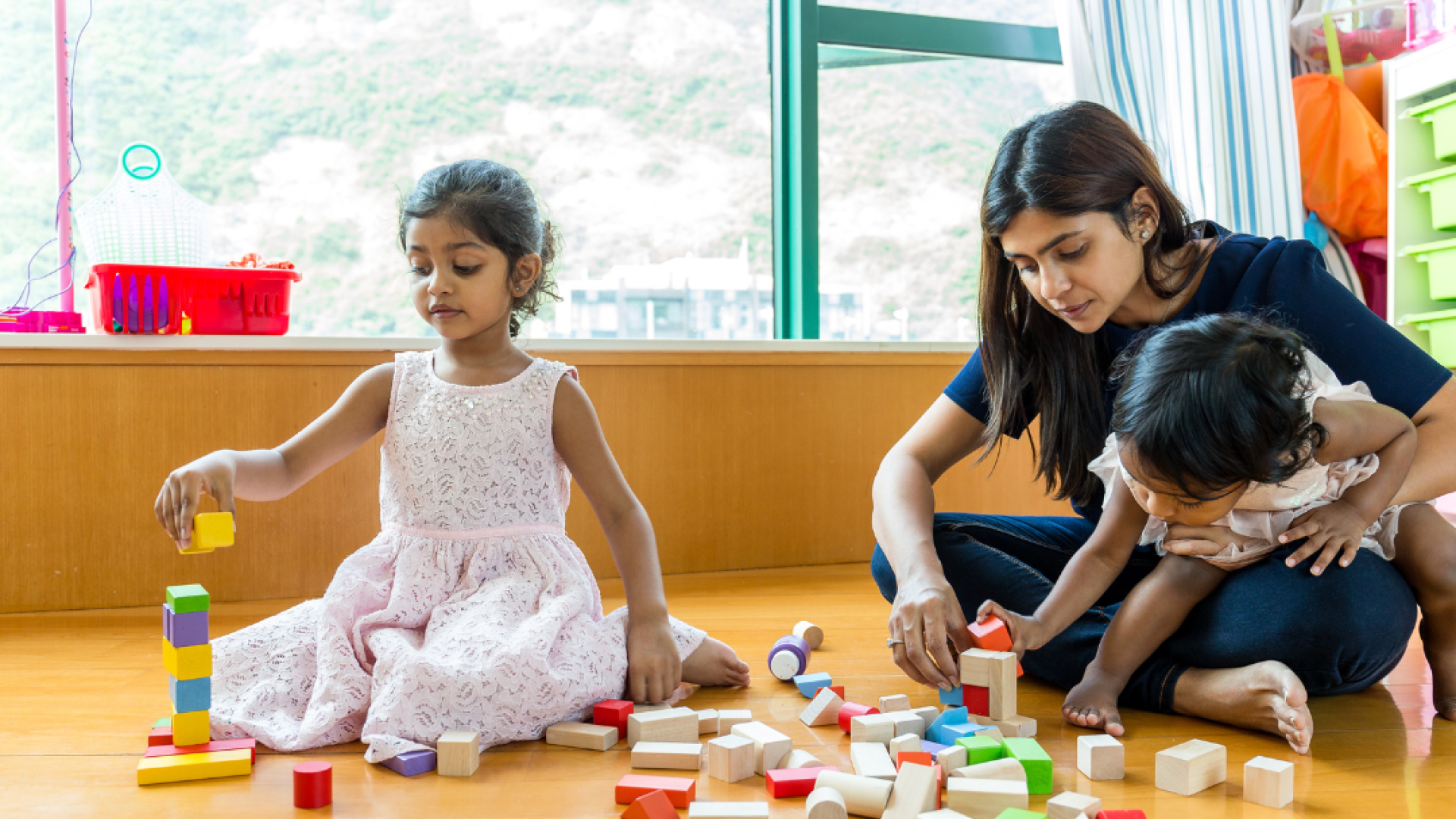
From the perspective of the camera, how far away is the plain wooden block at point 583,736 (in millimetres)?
1075

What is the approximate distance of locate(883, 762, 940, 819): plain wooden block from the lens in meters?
0.88

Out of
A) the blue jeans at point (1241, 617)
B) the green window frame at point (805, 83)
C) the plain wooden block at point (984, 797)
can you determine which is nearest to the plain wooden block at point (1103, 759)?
the plain wooden block at point (984, 797)

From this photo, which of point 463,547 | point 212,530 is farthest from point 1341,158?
point 212,530

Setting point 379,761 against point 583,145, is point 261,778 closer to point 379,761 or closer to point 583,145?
point 379,761

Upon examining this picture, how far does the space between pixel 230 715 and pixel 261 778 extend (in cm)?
13

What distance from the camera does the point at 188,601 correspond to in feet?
3.26

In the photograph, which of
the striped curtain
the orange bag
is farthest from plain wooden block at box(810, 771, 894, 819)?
the orange bag

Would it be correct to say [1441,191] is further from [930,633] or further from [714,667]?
[714,667]

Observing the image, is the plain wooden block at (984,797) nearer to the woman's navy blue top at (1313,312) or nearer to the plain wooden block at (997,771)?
the plain wooden block at (997,771)

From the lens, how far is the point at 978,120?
7.97ft

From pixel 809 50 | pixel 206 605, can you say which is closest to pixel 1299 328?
pixel 206 605

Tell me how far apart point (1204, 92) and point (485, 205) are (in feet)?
4.99

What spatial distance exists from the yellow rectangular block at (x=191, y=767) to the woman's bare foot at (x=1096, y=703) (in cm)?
83

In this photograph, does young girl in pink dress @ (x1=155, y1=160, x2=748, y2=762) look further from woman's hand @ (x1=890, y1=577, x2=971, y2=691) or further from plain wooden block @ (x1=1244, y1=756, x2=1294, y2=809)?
plain wooden block @ (x1=1244, y1=756, x2=1294, y2=809)
